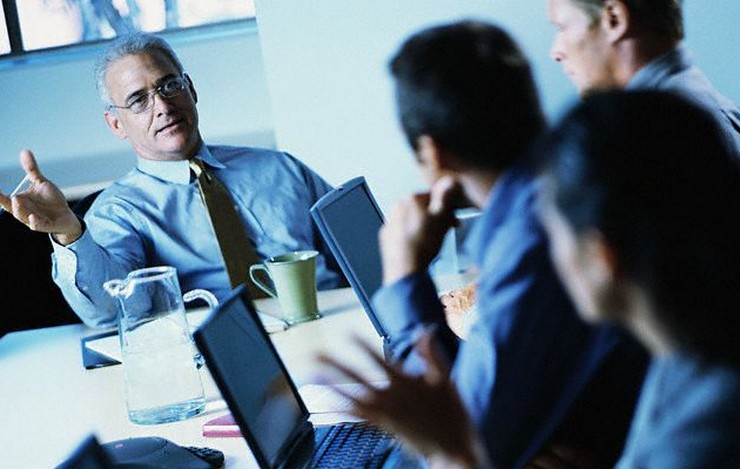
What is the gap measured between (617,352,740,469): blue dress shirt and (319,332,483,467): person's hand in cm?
17

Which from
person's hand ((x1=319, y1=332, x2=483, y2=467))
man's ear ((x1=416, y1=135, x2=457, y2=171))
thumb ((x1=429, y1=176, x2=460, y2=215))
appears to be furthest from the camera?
thumb ((x1=429, y1=176, x2=460, y2=215))

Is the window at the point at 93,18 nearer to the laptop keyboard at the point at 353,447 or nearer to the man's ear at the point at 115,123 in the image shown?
the man's ear at the point at 115,123

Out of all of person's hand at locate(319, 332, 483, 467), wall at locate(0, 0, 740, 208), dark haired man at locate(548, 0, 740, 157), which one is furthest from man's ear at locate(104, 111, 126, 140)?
person's hand at locate(319, 332, 483, 467)

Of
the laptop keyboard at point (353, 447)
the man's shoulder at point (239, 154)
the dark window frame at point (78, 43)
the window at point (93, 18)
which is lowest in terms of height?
the laptop keyboard at point (353, 447)

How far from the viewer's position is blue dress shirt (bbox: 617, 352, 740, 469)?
2.98ft

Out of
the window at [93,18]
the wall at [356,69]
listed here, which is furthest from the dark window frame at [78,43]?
the wall at [356,69]

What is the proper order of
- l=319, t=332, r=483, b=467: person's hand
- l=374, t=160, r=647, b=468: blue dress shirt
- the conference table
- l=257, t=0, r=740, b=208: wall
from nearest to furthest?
l=319, t=332, r=483, b=467: person's hand < l=374, t=160, r=647, b=468: blue dress shirt < the conference table < l=257, t=0, r=740, b=208: wall

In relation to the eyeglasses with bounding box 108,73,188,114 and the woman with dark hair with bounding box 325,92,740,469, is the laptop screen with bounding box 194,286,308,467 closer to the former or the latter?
the woman with dark hair with bounding box 325,92,740,469

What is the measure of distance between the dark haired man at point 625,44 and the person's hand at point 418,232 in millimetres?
911

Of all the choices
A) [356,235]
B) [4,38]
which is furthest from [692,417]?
[4,38]

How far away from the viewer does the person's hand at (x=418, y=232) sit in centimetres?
149

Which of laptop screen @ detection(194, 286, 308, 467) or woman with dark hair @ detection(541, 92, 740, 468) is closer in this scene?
woman with dark hair @ detection(541, 92, 740, 468)

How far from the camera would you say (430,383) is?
3.44ft

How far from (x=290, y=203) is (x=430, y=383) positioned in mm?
1942
